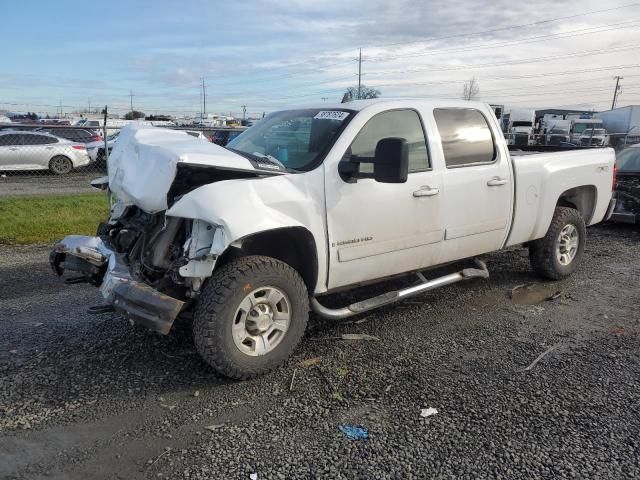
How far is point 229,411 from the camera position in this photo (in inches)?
135

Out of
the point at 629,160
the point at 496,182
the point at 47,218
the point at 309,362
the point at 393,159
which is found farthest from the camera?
the point at 629,160

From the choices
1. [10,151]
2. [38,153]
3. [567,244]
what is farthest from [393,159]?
[38,153]

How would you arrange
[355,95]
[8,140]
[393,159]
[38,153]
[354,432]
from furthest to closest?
[355,95]
[38,153]
[8,140]
[393,159]
[354,432]

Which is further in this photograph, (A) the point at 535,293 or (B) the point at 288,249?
(A) the point at 535,293

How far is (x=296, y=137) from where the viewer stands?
15.0ft

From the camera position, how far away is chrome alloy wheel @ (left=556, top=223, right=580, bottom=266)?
20.1 feet

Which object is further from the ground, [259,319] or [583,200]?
[583,200]

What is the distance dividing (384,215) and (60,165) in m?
16.6

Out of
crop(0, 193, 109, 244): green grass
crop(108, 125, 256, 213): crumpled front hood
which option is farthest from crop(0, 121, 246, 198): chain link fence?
crop(108, 125, 256, 213): crumpled front hood

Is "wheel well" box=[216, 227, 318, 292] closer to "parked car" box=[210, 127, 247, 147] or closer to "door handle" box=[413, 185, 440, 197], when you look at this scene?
"door handle" box=[413, 185, 440, 197]

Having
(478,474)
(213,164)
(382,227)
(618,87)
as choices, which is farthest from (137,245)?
(618,87)

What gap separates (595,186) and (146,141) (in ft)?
16.6

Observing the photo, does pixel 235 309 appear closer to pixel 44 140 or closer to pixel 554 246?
pixel 554 246

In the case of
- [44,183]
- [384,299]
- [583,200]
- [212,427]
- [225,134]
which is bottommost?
[212,427]
